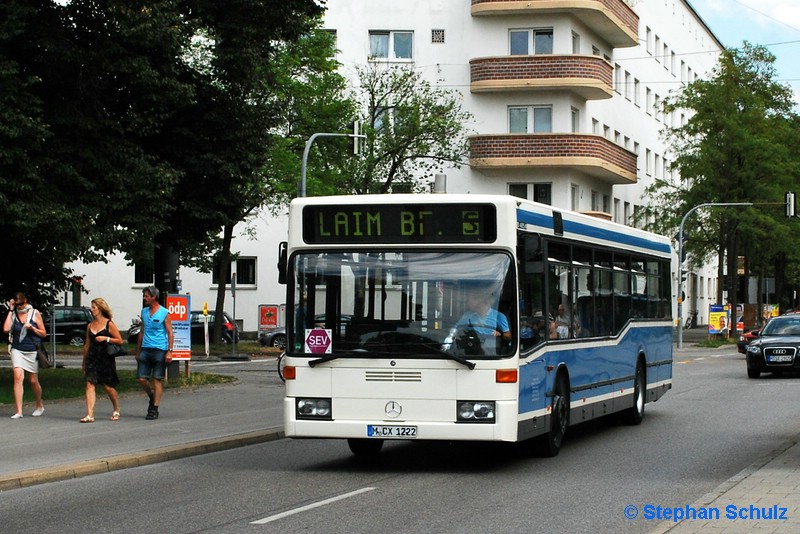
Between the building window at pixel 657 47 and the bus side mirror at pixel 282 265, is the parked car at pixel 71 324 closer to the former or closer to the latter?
the building window at pixel 657 47

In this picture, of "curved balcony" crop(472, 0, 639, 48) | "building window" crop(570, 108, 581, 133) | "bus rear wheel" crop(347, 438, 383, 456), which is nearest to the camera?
"bus rear wheel" crop(347, 438, 383, 456)

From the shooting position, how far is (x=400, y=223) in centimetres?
1371

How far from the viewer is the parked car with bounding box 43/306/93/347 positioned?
52.7m

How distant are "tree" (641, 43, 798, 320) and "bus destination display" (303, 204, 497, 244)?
51854 millimetres

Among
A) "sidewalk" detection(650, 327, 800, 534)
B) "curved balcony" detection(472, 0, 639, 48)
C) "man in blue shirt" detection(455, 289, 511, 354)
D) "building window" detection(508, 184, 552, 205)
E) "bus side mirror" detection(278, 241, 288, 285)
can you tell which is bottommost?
"sidewalk" detection(650, 327, 800, 534)

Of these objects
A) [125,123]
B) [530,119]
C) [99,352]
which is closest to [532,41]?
[530,119]

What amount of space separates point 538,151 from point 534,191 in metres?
2.03

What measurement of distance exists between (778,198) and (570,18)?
12.9 meters

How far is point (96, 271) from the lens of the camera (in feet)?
213

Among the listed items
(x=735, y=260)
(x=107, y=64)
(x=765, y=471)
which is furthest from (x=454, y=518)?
(x=735, y=260)

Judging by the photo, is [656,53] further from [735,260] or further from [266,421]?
[266,421]

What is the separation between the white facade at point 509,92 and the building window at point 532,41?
0.04 meters

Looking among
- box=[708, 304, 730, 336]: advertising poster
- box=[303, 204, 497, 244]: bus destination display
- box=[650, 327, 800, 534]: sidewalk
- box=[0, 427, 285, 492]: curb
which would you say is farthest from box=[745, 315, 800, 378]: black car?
box=[708, 304, 730, 336]: advertising poster

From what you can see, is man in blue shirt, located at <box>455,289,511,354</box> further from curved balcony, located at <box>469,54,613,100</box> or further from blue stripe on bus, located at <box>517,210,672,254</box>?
curved balcony, located at <box>469,54,613,100</box>
